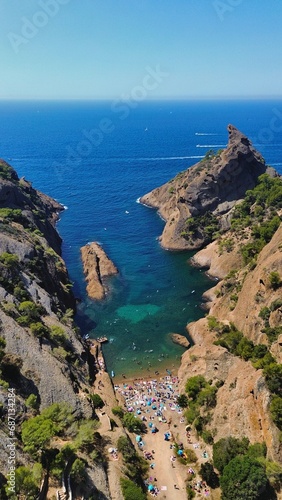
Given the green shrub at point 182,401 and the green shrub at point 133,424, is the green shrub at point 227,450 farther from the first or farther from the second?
the green shrub at point 133,424

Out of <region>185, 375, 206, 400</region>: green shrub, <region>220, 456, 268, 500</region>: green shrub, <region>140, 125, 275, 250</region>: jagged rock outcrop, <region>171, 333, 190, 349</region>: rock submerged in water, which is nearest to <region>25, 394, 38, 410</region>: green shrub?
<region>220, 456, 268, 500</region>: green shrub

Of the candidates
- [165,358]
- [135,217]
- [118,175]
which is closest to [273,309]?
[165,358]

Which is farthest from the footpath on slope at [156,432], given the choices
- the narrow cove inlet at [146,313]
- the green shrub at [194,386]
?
the narrow cove inlet at [146,313]

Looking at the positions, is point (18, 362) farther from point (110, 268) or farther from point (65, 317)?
point (110, 268)

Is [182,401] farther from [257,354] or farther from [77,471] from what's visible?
[77,471]

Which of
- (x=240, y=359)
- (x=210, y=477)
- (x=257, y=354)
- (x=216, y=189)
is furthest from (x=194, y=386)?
(x=216, y=189)

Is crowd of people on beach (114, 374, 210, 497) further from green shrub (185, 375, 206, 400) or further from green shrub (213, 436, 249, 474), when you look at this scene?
green shrub (213, 436, 249, 474)
